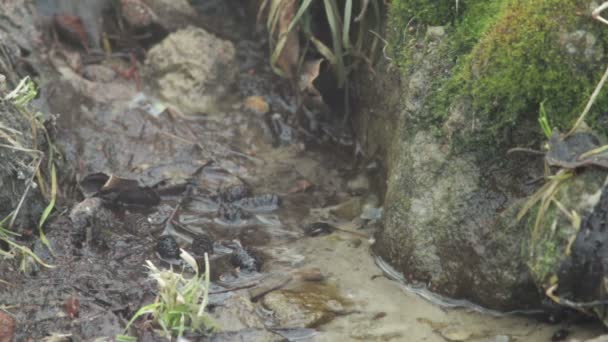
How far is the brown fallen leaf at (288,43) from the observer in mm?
4023

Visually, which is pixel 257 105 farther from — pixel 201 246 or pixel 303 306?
pixel 303 306

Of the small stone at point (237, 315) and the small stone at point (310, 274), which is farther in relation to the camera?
the small stone at point (310, 274)

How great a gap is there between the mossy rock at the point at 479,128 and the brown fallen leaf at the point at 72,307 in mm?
1327

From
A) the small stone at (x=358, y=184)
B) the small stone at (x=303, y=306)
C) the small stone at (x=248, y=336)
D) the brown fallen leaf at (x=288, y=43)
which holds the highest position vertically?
the brown fallen leaf at (x=288, y=43)

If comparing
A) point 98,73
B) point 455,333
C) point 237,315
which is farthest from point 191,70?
point 455,333

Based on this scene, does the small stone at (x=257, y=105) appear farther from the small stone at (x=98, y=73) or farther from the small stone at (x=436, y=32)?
the small stone at (x=436, y=32)

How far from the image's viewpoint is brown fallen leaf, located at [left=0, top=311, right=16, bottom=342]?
2.60 metres

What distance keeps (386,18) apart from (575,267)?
1.70 meters


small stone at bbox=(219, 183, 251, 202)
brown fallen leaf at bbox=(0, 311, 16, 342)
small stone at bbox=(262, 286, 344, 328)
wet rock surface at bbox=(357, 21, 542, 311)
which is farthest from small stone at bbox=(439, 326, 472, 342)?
brown fallen leaf at bbox=(0, 311, 16, 342)

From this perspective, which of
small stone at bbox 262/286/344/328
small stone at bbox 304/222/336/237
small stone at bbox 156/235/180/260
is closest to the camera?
small stone at bbox 262/286/344/328

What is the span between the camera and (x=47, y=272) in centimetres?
298

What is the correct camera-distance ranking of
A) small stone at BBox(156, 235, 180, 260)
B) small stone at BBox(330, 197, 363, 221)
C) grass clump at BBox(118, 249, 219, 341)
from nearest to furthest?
grass clump at BBox(118, 249, 219, 341), small stone at BBox(156, 235, 180, 260), small stone at BBox(330, 197, 363, 221)

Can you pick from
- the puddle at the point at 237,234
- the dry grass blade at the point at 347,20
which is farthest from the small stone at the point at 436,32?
the puddle at the point at 237,234

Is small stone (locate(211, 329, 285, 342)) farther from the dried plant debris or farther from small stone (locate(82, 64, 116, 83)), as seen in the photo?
small stone (locate(82, 64, 116, 83))
